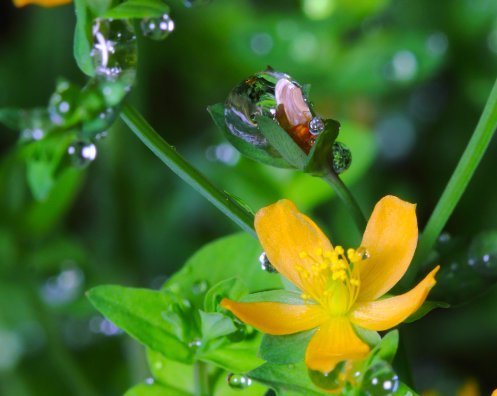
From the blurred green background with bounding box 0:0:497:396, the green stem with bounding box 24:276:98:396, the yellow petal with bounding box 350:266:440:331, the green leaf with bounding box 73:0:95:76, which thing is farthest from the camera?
the blurred green background with bounding box 0:0:497:396

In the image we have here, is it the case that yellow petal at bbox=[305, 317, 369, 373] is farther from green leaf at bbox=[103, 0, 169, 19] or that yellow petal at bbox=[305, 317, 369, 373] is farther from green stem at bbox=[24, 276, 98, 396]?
green stem at bbox=[24, 276, 98, 396]

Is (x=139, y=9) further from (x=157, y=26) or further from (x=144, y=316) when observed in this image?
(x=144, y=316)

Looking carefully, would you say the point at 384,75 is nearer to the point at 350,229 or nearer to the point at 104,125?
the point at 350,229

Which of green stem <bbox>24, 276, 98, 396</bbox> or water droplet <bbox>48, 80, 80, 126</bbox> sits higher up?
water droplet <bbox>48, 80, 80, 126</bbox>

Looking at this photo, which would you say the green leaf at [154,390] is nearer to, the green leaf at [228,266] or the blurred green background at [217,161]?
the green leaf at [228,266]

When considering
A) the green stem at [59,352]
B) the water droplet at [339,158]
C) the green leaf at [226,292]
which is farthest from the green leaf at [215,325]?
the green stem at [59,352]

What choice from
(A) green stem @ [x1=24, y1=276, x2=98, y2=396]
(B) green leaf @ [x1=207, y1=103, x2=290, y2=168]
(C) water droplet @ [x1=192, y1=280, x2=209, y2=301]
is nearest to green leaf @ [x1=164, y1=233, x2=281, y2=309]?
(C) water droplet @ [x1=192, y1=280, x2=209, y2=301]
